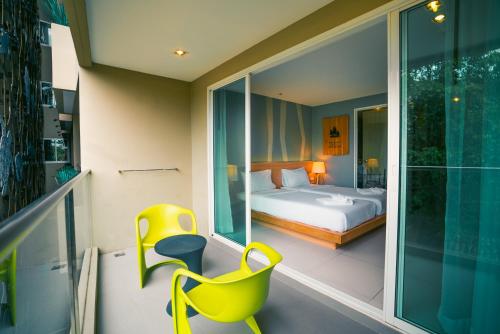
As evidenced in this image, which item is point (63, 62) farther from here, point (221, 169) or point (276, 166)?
point (276, 166)

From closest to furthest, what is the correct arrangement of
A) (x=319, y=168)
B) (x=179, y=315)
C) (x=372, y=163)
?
(x=179, y=315), (x=372, y=163), (x=319, y=168)

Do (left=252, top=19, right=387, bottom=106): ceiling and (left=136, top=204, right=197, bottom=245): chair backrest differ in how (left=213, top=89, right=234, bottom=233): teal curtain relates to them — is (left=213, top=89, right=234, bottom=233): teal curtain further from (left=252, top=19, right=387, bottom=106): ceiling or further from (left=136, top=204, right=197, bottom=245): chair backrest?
(left=252, top=19, right=387, bottom=106): ceiling

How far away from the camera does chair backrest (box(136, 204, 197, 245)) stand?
8.27 feet

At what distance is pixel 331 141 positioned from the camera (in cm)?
586

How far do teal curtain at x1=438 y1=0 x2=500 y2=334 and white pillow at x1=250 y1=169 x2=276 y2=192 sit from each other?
2974 millimetres

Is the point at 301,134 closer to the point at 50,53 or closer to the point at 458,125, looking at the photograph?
the point at 458,125

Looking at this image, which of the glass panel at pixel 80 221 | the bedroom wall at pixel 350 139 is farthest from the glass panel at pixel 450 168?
the bedroom wall at pixel 350 139

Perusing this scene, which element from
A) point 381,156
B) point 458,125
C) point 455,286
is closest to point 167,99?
point 458,125

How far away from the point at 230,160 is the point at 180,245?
1.37m

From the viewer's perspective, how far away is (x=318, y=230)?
3.18 meters

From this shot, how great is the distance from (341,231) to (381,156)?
9.55 ft

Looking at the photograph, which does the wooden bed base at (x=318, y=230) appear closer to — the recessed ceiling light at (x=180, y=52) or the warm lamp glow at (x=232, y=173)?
the warm lamp glow at (x=232, y=173)

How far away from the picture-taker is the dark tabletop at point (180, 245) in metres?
1.96

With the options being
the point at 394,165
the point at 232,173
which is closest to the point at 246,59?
the point at 232,173
